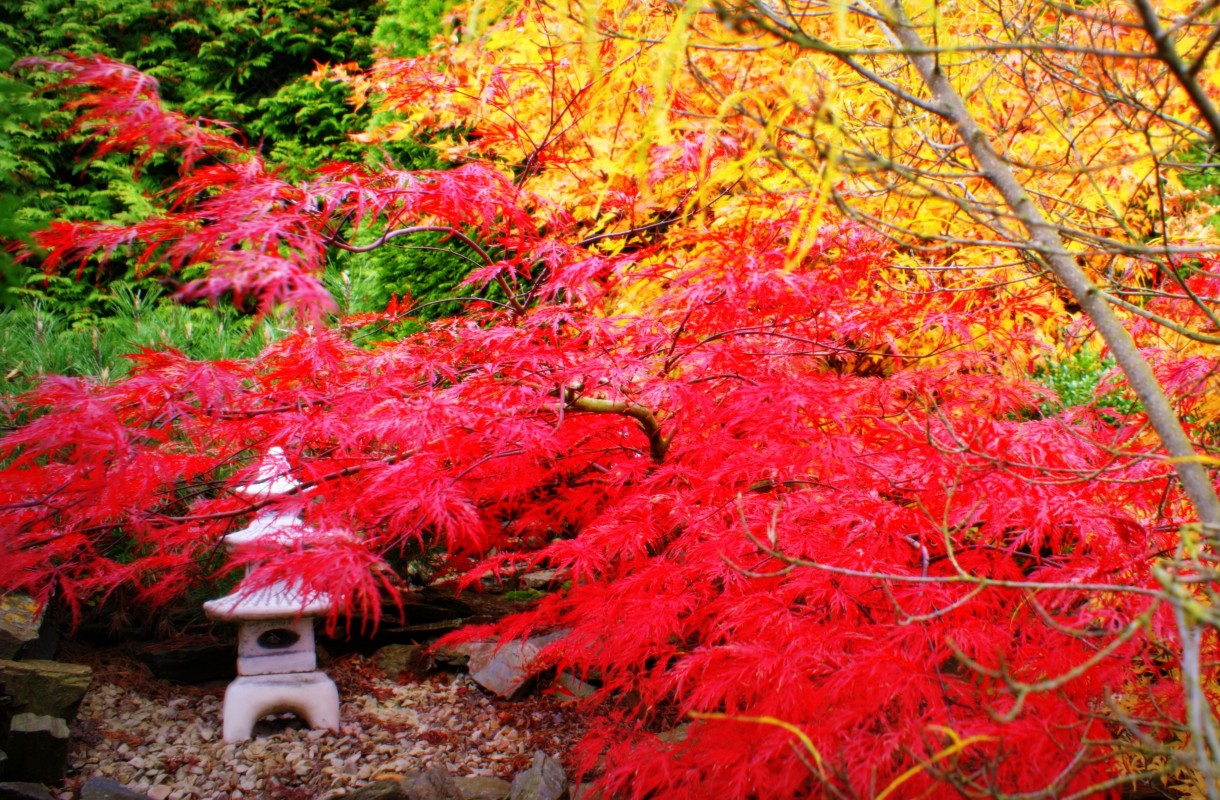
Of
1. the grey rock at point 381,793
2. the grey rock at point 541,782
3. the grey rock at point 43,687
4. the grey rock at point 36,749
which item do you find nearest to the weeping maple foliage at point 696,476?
the grey rock at point 541,782

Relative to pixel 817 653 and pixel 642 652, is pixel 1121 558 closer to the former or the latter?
pixel 817 653

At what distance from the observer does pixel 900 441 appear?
236 cm

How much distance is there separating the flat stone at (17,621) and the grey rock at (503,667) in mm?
1473

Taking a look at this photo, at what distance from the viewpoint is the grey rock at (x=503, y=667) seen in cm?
322

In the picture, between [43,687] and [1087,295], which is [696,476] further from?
[43,687]

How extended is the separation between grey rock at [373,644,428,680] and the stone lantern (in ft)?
1.56

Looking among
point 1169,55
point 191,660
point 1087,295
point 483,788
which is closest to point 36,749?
point 191,660

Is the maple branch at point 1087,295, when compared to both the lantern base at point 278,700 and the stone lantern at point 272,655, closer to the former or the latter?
the stone lantern at point 272,655

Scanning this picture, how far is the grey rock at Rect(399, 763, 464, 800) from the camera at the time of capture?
7.52 feet

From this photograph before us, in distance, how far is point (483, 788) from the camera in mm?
2502

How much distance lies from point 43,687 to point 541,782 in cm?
144

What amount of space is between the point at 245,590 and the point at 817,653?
1383 millimetres

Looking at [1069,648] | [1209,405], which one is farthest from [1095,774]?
[1209,405]

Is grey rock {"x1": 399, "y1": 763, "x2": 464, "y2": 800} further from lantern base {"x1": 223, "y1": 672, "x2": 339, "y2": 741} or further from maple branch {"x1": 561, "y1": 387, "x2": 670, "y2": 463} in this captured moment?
maple branch {"x1": 561, "y1": 387, "x2": 670, "y2": 463}
